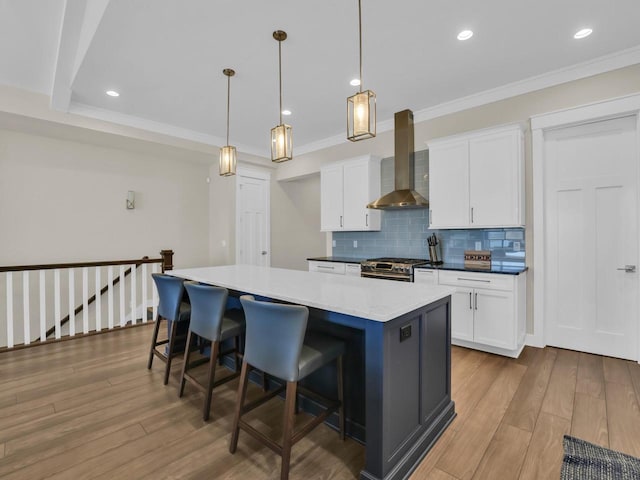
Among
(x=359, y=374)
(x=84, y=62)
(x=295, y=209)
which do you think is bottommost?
(x=359, y=374)

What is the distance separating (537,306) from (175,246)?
5.63 meters

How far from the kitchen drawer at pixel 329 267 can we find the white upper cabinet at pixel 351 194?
625 mm

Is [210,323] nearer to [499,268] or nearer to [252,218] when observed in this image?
[499,268]

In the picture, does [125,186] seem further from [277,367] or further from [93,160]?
[277,367]

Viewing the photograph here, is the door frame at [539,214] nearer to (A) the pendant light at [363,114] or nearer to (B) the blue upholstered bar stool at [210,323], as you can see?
(A) the pendant light at [363,114]

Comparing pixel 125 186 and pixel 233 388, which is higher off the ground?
pixel 125 186

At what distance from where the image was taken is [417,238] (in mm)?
4457

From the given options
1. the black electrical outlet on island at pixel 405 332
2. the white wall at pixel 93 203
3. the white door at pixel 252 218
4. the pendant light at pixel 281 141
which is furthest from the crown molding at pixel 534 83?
the white wall at pixel 93 203

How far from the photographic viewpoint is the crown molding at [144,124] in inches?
160

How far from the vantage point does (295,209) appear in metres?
7.12

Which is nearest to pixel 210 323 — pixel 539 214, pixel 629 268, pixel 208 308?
pixel 208 308

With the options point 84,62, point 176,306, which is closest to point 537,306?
point 176,306

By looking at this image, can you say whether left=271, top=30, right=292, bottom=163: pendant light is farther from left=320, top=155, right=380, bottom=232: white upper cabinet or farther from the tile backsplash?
the tile backsplash

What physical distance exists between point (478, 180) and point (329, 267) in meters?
2.35
